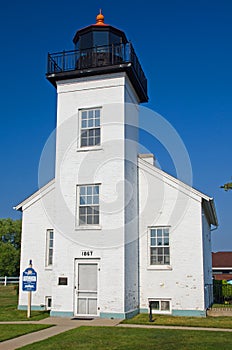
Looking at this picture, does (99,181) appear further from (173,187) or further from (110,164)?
(173,187)

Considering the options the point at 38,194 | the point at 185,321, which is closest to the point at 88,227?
the point at 38,194

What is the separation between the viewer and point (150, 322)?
44.2 ft

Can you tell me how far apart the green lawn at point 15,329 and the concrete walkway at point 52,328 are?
239mm

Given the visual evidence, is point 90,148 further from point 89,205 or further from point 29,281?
point 29,281

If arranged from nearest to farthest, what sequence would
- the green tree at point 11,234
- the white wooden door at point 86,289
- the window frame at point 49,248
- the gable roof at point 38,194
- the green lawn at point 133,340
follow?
the green lawn at point 133,340
the white wooden door at point 86,289
the window frame at point 49,248
the gable roof at point 38,194
the green tree at point 11,234

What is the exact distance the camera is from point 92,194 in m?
15.5

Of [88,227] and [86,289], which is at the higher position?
[88,227]

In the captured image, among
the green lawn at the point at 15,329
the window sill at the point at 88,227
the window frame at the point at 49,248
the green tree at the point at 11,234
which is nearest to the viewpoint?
the green lawn at the point at 15,329

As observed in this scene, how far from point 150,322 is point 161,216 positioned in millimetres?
4306

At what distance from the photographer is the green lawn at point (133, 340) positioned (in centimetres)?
933

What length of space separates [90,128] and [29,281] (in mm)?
6180

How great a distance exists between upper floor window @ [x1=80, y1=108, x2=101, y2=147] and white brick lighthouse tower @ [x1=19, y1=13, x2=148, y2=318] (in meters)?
0.04

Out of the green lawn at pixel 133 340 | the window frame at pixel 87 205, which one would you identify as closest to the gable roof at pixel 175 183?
the window frame at pixel 87 205

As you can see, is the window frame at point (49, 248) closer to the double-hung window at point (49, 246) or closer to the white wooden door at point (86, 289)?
the double-hung window at point (49, 246)
